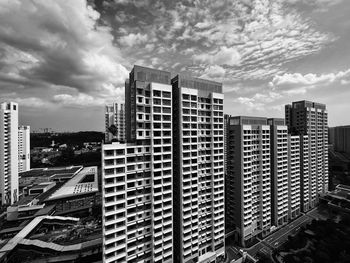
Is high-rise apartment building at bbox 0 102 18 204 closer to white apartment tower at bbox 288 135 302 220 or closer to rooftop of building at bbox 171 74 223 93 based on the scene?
rooftop of building at bbox 171 74 223 93

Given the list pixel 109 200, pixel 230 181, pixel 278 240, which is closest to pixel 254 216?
pixel 278 240

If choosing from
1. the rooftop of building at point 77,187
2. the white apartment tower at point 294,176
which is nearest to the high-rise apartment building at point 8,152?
the rooftop of building at point 77,187

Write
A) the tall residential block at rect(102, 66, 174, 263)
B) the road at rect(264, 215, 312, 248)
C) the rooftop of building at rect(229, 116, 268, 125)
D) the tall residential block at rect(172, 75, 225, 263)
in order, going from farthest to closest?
the rooftop of building at rect(229, 116, 268, 125) → the road at rect(264, 215, 312, 248) → the tall residential block at rect(172, 75, 225, 263) → the tall residential block at rect(102, 66, 174, 263)

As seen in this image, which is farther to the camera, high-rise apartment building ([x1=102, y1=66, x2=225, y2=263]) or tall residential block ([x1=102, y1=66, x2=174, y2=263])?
high-rise apartment building ([x1=102, y1=66, x2=225, y2=263])

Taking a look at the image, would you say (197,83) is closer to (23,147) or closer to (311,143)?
(311,143)

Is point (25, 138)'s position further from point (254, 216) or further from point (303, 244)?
point (303, 244)

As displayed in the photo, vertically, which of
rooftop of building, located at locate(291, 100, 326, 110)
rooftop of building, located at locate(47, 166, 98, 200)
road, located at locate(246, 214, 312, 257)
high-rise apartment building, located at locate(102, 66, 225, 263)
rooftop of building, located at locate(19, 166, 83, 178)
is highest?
rooftop of building, located at locate(291, 100, 326, 110)

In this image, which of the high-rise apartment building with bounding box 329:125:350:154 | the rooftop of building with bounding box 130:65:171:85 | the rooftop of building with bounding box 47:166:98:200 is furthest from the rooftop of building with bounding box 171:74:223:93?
the high-rise apartment building with bounding box 329:125:350:154
